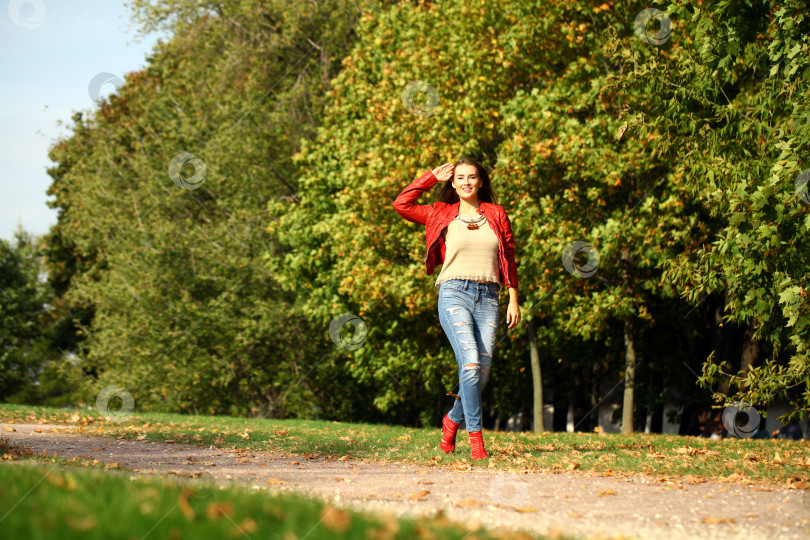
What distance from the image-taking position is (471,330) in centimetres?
716

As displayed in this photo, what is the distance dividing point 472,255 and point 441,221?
1.57 feet

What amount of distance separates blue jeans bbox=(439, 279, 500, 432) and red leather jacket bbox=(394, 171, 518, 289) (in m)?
0.24

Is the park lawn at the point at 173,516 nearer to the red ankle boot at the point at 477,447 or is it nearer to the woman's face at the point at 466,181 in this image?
the red ankle boot at the point at 477,447

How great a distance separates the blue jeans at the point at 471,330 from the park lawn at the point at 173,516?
9.78 feet

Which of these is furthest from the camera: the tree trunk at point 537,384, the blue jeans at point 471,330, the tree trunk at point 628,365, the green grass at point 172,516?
the tree trunk at point 537,384

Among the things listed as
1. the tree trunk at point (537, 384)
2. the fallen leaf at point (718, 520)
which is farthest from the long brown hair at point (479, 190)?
the tree trunk at point (537, 384)

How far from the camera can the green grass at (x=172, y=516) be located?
10.6ft

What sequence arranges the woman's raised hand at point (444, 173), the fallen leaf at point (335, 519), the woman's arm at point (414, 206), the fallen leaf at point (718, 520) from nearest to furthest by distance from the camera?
the fallen leaf at point (335, 519)
the fallen leaf at point (718, 520)
the woman's raised hand at point (444, 173)
the woman's arm at point (414, 206)

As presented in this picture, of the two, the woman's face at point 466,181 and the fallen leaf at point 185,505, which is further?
the woman's face at point 466,181

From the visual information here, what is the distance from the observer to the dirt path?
447 centimetres

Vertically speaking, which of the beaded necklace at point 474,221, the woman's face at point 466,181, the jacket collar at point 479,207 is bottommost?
the beaded necklace at point 474,221

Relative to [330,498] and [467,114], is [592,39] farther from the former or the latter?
[330,498]

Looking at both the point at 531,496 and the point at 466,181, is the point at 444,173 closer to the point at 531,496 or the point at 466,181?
the point at 466,181

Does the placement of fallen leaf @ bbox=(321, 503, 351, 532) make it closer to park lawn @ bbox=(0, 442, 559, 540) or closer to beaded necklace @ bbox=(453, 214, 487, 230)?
park lawn @ bbox=(0, 442, 559, 540)
